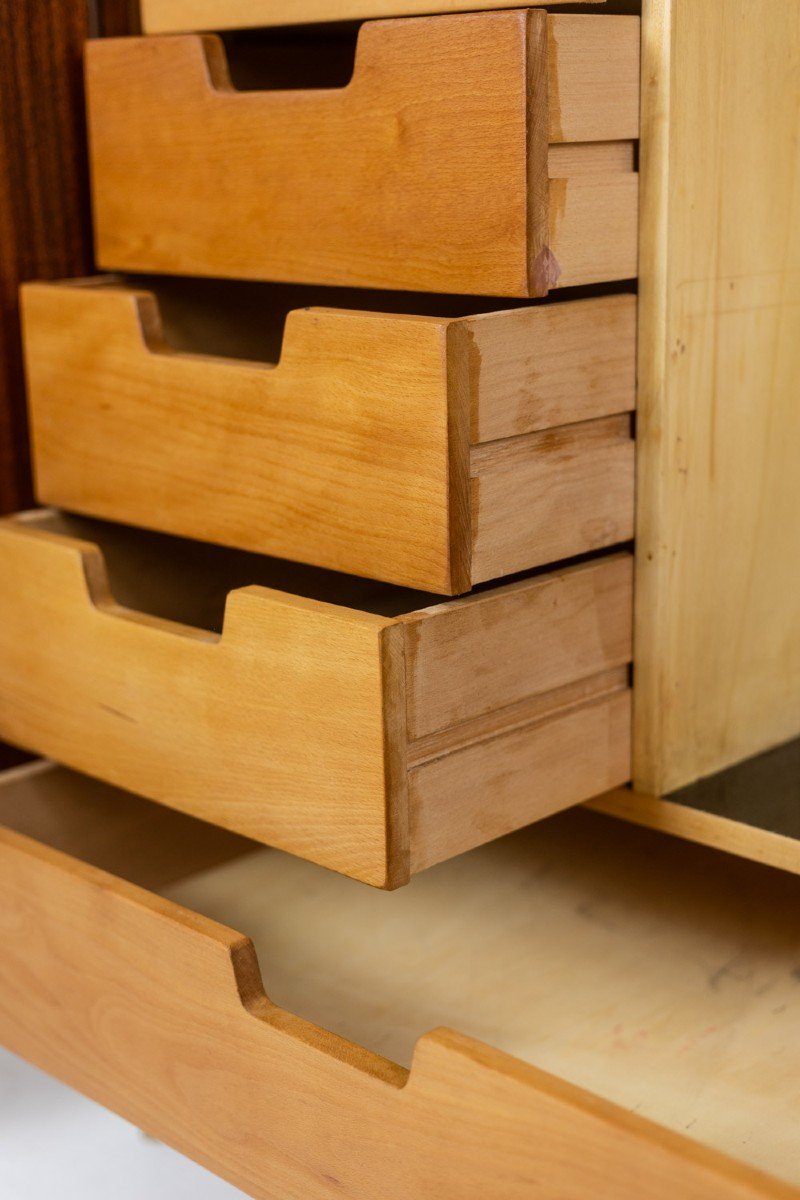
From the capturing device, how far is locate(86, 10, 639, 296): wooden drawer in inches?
30.6

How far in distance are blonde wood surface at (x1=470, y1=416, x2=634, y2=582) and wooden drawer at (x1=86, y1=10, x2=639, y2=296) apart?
8 centimetres

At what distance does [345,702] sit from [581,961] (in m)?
0.31

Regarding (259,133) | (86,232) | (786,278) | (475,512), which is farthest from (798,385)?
(86,232)

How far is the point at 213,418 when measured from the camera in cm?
92

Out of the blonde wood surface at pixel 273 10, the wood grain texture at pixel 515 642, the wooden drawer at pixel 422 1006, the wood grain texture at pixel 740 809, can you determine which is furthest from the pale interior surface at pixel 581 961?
the blonde wood surface at pixel 273 10

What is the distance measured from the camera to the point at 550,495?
0.83 meters

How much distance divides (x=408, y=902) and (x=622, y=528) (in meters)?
0.35

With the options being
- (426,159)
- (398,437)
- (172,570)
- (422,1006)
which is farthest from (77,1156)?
(426,159)

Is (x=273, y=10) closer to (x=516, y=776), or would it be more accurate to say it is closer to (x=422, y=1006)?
(x=516, y=776)

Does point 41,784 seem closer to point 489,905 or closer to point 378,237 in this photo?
point 489,905

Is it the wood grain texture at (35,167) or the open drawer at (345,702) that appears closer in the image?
the open drawer at (345,702)

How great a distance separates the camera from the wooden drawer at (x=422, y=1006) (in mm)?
702

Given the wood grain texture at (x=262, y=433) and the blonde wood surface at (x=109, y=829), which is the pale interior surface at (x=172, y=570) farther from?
the blonde wood surface at (x=109, y=829)

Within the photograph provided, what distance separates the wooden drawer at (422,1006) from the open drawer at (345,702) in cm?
8
